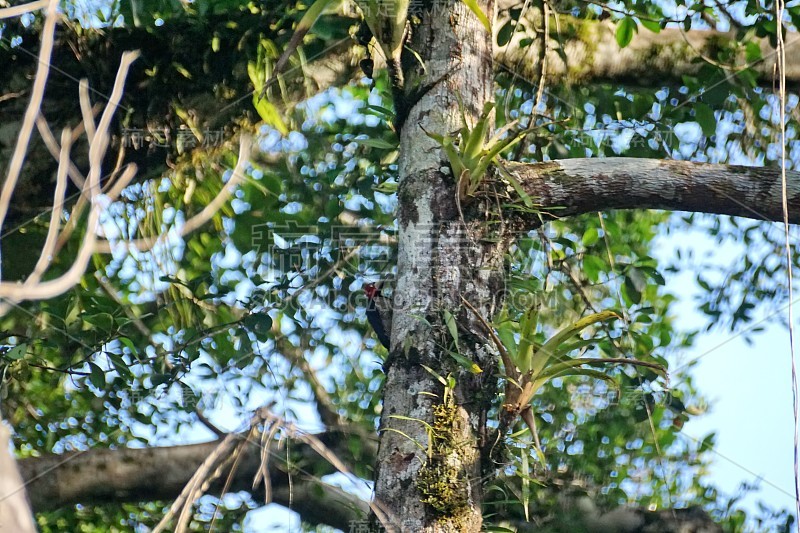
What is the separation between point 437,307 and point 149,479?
1.80 m

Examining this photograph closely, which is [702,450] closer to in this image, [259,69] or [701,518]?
Answer: [701,518]

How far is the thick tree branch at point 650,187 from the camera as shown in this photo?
2023 millimetres

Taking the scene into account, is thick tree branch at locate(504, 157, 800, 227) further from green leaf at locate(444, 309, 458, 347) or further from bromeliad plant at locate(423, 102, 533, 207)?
green leaf at locate(444, 309, 458, 347)

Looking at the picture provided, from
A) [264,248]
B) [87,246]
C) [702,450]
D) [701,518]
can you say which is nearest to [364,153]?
[264,248]

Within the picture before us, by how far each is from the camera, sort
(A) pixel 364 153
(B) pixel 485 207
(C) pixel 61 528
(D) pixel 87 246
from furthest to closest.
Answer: (C) pixel 61 528
(A) pixel 364 153
(B) pixel 485 207
(D) pixel 87 246

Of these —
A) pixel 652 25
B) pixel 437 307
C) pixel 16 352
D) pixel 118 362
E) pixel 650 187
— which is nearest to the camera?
pixel 437 307

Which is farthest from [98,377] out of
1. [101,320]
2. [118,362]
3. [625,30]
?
[625,30]

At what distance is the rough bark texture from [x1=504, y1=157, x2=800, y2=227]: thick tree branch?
0.70ft

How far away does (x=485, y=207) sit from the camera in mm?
1974

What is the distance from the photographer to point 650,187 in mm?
2043

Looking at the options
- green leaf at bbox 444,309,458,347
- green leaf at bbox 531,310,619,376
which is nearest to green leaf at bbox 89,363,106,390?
green leaf at bbox 444,309,458,347

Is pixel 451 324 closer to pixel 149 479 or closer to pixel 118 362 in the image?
pixel 118 362

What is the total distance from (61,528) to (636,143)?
10.4 feet

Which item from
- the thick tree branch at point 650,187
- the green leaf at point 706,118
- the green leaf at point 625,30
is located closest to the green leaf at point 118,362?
the thick tree branch at point 650,187
